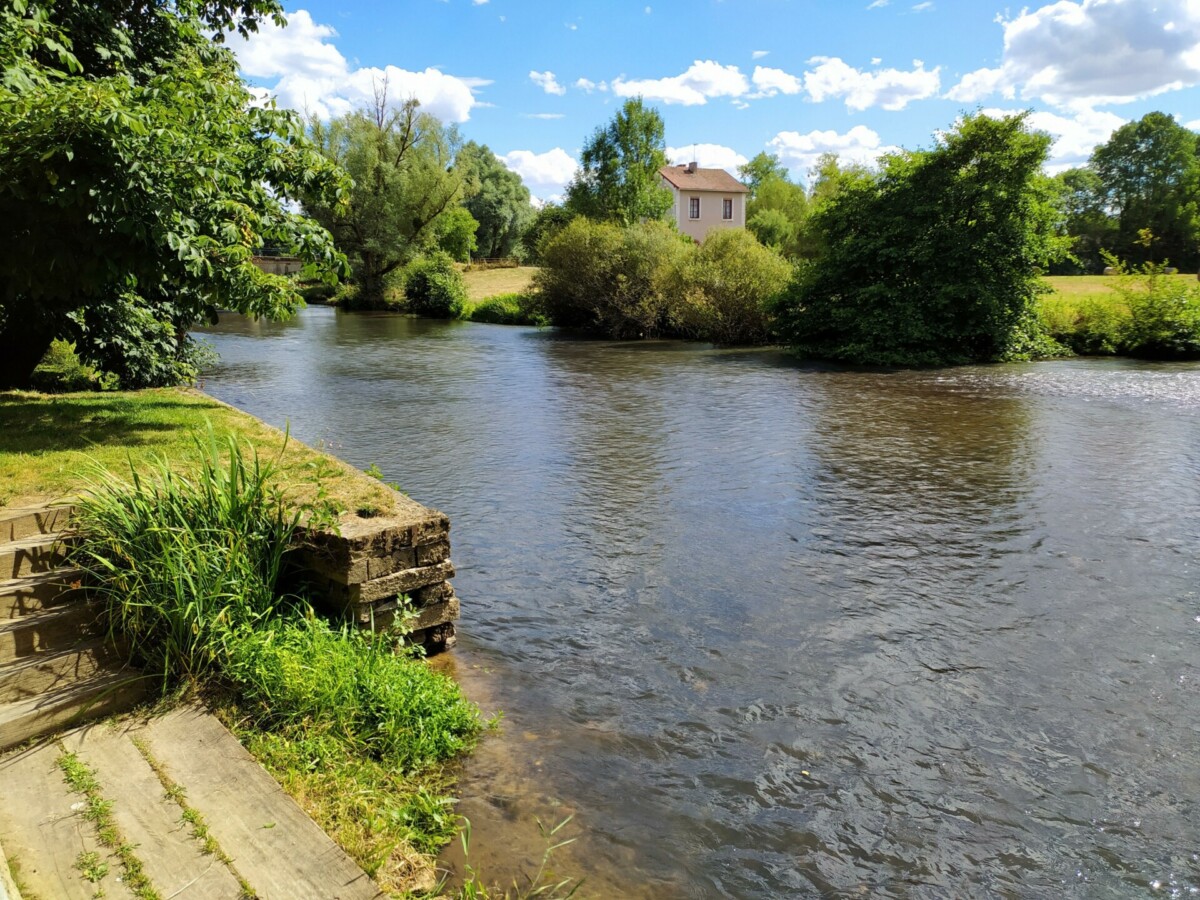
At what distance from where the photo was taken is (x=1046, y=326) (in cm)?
2512

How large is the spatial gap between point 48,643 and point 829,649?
15.6 feet

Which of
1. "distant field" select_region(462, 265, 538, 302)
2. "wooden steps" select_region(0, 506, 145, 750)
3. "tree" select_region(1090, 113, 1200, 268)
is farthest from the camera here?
"tree" select_region(1090, 113, 1200, 268)

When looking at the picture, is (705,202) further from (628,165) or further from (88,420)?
(88,420)

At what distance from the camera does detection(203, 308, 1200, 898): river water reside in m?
3.83

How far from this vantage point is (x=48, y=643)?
14.7 feet

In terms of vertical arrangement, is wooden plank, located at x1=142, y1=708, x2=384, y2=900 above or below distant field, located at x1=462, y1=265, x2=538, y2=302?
below

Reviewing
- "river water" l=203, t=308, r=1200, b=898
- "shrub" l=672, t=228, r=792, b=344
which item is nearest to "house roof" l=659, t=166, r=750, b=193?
"shrub" l=672, t=228, r=792, b=344

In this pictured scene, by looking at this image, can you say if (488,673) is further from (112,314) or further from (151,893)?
(112,314)

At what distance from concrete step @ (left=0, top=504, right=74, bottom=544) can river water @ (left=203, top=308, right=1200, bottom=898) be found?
2729 millimetres

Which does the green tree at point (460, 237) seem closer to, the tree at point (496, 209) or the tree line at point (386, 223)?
the tree line at point (386, 223)

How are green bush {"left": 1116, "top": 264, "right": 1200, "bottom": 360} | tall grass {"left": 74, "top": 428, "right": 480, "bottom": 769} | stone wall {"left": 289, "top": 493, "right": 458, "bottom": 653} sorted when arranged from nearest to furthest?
1. tall grass {"left": 74, "top": 428, "right": 480, "bottom": 769}
2. stone wall {"left": 289, "top": 493, "right": 458, "bottom": 653}
3. green bush {"left": 1116, "top": 264, "right": 1200, "bottom": 360}

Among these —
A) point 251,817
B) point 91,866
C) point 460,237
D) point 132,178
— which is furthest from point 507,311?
point 91,866

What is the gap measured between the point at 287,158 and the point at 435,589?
19.7ft

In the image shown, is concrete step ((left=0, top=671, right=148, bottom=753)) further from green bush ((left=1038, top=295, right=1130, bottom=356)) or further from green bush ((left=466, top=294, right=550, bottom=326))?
green bush ((left=466, top=294, right=550, bottom=326))
